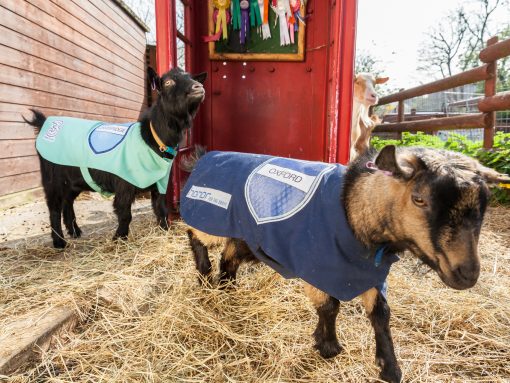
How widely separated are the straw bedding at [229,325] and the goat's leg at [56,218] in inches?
15.1

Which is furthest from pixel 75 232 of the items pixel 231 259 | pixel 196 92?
pixel 231 259

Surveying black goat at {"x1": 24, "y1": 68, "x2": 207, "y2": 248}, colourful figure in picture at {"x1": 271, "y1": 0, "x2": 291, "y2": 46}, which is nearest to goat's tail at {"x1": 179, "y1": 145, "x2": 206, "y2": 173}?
black goat at {"x1": 24, "y1": 68, "x2": 207, "y2": 248}

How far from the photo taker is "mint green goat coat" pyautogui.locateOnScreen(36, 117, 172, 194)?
3273 millimetres

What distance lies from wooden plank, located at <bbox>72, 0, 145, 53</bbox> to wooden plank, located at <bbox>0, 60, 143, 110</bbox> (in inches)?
56.5

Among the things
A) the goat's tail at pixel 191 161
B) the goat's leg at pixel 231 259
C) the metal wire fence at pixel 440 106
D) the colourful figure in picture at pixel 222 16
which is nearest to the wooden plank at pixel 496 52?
the colourful figure in picture at pixel 222 16

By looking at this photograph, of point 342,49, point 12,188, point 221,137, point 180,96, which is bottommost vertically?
point 12,188

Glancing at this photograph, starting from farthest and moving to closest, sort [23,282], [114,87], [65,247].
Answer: [114,87]
[65,247]
[23,282]

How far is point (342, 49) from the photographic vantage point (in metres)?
3.82

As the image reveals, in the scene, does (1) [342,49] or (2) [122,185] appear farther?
(1) [342,49]

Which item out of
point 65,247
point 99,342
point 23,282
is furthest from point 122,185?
point 99,342

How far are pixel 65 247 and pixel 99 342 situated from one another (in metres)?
1.73

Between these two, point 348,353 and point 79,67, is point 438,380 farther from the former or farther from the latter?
point 79,67

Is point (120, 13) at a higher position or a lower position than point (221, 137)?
higher

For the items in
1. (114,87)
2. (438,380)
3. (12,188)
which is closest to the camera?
(438,380)
